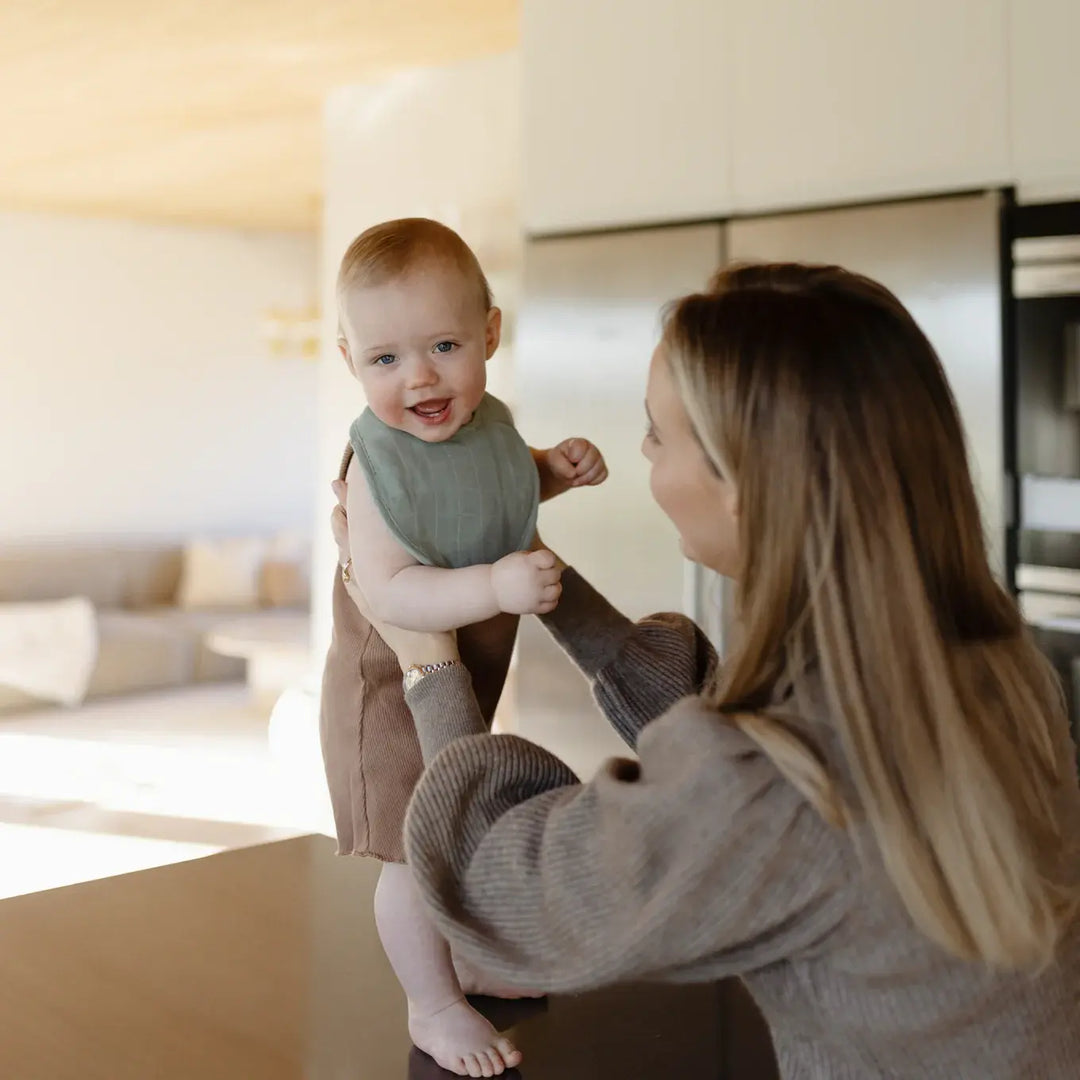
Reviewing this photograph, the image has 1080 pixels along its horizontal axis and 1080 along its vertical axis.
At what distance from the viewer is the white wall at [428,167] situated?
4449 mm

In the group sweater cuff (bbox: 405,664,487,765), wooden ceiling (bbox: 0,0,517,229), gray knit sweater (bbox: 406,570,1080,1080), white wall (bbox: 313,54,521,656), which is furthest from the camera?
white wall (bbox: 313,54,521,656)

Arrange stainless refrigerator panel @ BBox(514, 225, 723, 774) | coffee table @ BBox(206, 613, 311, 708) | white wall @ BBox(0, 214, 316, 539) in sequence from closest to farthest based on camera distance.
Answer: stainless refrigerator panel @ BBox(514, 225, 723, 774)
coffee table @ BBox(206, 613, 311, 708)
white wall @ BBox(0, 214, 316, 539)

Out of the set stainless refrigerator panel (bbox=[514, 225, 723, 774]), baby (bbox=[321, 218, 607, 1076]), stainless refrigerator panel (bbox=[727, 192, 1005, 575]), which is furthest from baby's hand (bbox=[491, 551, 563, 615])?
stainless refrigerator panel (bbox=[514, 225, 723, 774])

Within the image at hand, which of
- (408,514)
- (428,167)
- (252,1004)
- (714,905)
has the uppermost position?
(428,167)

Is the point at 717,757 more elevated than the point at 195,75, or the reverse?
the point at 195,75

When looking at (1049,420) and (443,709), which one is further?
(1049,420)

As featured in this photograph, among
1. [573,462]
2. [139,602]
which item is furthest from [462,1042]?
[139,602]

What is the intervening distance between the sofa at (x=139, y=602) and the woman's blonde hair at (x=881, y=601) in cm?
666

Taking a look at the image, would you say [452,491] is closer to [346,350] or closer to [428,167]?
[346,350]

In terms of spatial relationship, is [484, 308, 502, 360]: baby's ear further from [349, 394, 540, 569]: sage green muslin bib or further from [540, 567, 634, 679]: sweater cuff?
[540, 567, 634, 679]: sweater cuff

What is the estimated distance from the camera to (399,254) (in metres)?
1.11

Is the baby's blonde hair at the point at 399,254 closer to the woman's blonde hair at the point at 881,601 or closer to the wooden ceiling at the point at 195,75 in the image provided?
the woman's blonde hair at the point at 881,601

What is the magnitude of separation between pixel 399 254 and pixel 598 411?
1966 millimetres

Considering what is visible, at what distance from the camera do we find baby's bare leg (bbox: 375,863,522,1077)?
0.97 metres
